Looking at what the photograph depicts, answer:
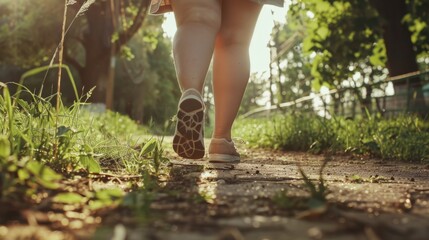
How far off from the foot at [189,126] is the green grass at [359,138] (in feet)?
5.90

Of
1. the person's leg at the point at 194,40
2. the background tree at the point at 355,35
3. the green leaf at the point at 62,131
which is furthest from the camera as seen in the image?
the background tree at the point at 355,35

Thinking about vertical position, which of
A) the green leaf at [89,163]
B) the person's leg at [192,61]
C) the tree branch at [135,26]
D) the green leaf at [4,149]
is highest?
the tree branch at [135,26]

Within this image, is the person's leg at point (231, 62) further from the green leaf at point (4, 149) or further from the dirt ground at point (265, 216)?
the green leaf at point (4, 149)

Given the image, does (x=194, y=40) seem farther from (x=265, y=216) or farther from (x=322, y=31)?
(x=322, y=31)

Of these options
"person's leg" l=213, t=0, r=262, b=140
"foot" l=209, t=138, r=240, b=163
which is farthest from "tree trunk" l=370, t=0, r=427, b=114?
"foot" l=209, t=138, r=240, b=163

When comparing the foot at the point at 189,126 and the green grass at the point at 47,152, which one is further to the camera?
the foot at the point at 189,126

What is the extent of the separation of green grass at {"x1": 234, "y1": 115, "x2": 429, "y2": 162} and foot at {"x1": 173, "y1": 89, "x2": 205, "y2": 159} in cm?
180

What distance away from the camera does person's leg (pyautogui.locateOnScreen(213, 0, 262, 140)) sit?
2.74m

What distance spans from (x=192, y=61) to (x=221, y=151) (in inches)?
24.2

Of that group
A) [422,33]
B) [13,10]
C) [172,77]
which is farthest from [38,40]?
[172,77]

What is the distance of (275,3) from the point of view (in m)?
2.67

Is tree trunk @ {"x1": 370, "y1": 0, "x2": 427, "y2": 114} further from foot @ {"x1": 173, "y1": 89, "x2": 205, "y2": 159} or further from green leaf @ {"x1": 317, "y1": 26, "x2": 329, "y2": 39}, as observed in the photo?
foot @ {"x1": 173, "y1": 89, "x2": 205, "y2": 159}

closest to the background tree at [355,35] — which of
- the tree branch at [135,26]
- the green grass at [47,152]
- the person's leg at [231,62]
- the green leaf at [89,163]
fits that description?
the tree branch at [135,26]

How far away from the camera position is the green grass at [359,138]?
364cm
